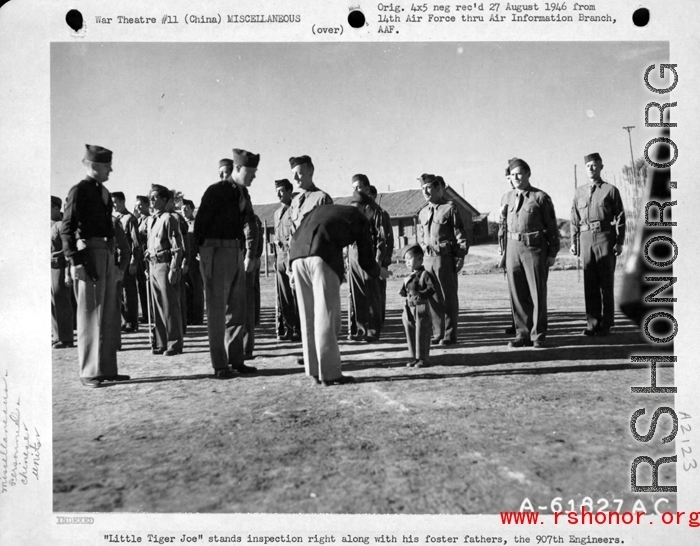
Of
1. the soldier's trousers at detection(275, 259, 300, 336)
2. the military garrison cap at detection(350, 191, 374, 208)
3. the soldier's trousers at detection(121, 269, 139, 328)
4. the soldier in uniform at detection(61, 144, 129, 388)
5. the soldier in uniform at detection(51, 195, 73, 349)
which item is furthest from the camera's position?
the soldier's trousers at detection(121, 269, 139, 328)

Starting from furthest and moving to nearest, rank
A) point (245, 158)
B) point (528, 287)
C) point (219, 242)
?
1. point (528, 287)
2. point (219, 242)
3. point (245, 158)

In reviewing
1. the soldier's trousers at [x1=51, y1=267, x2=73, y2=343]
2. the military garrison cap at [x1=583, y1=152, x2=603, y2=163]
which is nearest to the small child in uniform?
the military garrison cap at [x1=583, y1=152, x2=603, y2=163]

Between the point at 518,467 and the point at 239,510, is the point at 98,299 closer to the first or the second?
the point at 239,510

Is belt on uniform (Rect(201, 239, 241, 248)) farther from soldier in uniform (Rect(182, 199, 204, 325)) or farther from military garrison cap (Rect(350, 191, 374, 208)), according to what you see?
soldier in uniform (Rect(182, 199, 204, 325))

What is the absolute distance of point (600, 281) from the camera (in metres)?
6.03

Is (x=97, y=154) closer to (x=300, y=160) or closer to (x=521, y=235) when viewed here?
(x=300, y=160)

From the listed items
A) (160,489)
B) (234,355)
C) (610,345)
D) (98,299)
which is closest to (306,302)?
(234,355)

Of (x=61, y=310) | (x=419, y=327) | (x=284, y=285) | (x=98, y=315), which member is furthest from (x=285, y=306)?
(x=98, y=315)

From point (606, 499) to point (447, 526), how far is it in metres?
0.76

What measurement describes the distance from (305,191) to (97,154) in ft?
5.15

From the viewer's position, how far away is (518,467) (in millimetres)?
2652

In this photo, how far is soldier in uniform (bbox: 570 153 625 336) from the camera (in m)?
5.92

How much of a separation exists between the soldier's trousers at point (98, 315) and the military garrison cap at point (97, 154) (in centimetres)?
59

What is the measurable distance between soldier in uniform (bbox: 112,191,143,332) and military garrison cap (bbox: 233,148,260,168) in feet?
7.97
